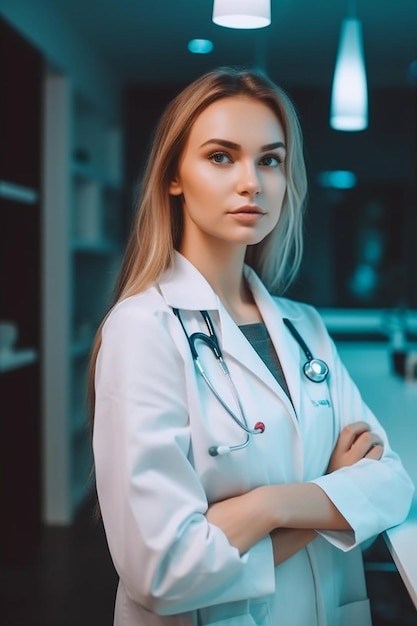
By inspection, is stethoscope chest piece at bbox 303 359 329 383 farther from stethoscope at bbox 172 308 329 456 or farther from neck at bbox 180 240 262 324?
neck at bbox 180 240 262 324

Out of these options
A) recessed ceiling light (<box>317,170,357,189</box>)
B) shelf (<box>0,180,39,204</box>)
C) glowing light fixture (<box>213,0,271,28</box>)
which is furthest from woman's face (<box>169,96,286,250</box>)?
recessed ceiling light (<box>317,170,357,189</box>)

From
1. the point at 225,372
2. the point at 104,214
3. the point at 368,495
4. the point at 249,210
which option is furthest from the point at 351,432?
the point at 104,214

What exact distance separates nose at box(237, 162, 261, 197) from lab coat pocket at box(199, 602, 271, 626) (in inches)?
23.9

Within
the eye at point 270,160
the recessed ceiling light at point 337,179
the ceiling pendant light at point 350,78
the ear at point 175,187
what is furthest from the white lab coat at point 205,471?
the recessed ceiling light at point 337,179

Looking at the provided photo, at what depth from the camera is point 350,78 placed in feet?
8.65

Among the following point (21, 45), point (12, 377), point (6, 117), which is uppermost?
point (21, 45)

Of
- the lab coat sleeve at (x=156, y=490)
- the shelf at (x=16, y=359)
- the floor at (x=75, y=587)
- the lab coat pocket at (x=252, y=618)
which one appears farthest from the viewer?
the shelf at (x=16, y=359)

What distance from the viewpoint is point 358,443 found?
1352 mm

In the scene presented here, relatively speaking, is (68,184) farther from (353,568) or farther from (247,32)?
(353,568)

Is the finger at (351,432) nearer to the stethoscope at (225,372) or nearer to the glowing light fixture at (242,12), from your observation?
the stethoscope at (225,372)

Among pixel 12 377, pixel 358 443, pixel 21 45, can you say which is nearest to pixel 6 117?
pixel 21 45

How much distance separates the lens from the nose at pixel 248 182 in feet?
4.06

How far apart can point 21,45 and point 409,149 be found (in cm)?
245

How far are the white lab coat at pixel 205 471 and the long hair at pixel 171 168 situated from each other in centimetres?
5
